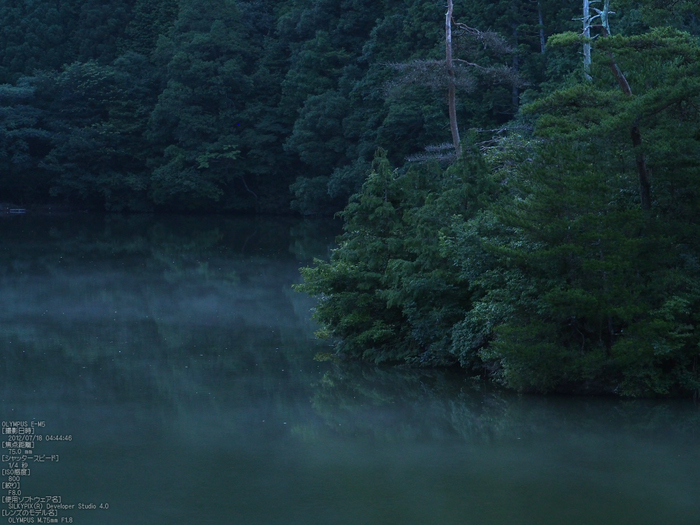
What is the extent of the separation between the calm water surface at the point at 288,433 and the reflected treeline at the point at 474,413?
0.12ft

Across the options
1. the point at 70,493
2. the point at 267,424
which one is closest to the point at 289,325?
the point at 267,424

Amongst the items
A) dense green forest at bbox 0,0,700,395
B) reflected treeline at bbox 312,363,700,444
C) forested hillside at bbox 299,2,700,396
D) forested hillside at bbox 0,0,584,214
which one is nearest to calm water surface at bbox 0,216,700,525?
reflected treeline at bbox 312,363,700,444

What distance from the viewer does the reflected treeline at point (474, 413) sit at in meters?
10.2

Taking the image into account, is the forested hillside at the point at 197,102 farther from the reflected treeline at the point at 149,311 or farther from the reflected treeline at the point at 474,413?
the reflected treeline at the point at 474,413

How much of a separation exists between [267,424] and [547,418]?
10.7 feet

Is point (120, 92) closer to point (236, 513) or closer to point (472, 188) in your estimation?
point (472, 188)

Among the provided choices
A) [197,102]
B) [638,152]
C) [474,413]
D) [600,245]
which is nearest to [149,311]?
[474,413]

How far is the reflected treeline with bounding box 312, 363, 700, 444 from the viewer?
10.2 meters

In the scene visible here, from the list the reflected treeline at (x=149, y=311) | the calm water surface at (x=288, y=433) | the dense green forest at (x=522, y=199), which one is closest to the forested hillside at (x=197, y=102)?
the dense green forest at (x=522, y=199)

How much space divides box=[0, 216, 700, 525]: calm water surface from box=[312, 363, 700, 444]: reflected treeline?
36 millimetres

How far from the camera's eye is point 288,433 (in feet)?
33.0

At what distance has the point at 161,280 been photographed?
68.6 feet

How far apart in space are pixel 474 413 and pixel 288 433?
2.40 metres

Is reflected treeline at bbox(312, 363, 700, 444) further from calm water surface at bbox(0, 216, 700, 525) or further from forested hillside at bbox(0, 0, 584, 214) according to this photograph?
forested hillside at bbox(0, 0, 584, 214)
